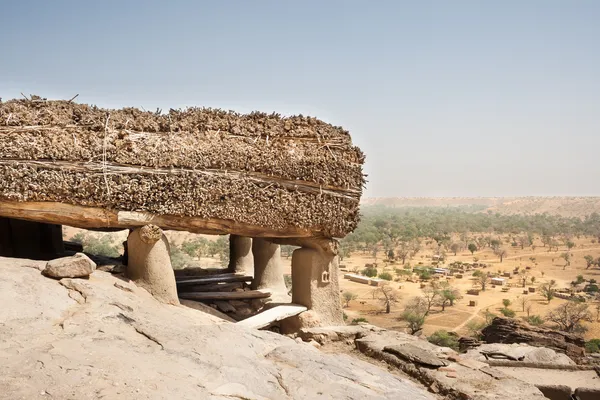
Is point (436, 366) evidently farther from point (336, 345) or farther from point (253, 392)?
point (253, 392)

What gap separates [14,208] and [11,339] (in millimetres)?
2783

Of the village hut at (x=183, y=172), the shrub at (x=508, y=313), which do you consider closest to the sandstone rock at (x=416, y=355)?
the village hut at (x=183, y=172)

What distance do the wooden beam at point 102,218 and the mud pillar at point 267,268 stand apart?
2.30 metres

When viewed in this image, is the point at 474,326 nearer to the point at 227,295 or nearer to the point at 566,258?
the point at 227,295

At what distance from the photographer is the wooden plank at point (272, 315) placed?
7359 mm

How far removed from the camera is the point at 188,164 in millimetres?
6789

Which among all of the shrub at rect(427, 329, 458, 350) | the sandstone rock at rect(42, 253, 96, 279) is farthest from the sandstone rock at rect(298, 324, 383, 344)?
the shrub at rect(427, 329, 458, 350)

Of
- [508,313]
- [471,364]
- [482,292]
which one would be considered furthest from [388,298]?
[471,364]

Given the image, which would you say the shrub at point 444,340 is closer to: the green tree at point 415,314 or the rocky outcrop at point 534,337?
the green tree at point 415,314

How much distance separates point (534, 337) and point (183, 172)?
8187 millimetres

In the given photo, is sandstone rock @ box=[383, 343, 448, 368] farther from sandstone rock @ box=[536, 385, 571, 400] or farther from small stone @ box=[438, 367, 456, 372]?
sandstone rock @ box=[536, 385, 571, 400]

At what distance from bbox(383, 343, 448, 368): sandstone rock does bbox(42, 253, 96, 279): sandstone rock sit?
12.8 ft

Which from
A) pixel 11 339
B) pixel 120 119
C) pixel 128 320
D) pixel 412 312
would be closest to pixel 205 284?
pixel 120 119

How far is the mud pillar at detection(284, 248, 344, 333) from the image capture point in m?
7.95
